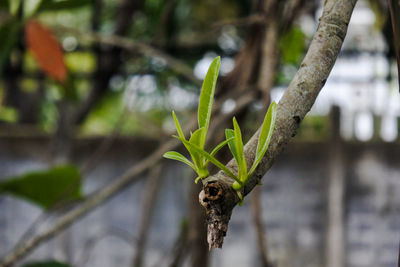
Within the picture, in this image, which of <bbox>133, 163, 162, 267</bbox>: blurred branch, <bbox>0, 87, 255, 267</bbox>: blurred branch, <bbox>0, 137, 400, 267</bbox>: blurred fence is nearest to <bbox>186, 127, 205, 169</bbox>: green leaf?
<bbox>0, 87, 255, 267</bbox>: blurred branch

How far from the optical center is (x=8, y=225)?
152 centimetres

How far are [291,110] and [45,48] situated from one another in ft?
2.37

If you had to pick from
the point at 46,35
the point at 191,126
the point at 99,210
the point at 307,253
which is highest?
the point at 46,35

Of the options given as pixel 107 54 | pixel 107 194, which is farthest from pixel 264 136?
pixel 107 54

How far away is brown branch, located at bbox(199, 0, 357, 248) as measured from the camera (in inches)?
4.5

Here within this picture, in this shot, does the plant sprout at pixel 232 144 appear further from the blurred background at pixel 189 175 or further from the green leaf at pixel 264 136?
the blurred background at pixel 189 175

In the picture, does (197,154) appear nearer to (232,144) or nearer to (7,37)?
(232,144)

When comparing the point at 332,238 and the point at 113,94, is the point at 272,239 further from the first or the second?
the point at 113,94

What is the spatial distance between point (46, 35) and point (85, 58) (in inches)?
39.8

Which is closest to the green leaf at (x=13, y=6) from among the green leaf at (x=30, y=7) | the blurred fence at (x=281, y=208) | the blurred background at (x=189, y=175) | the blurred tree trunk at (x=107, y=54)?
the green leaf at (x=30, y=7)

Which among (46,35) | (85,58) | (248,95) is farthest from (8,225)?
(248,95)

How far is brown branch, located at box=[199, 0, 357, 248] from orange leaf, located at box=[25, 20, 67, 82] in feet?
2.25

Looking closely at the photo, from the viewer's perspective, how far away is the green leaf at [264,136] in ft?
0.40

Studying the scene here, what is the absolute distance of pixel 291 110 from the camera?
5.2 inches
